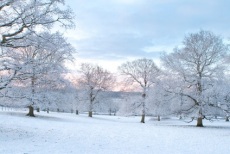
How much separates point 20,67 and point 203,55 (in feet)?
76.1

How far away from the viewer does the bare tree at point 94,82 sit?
54416 mm

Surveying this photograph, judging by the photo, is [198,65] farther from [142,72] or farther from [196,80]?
[142,72]

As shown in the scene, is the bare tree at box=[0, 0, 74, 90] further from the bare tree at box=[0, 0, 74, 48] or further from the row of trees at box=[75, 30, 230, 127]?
the row of trees at box=[75, 30, 230, 127]

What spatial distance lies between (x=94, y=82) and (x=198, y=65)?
2494cm

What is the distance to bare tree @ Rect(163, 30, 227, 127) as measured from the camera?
32.7 metres

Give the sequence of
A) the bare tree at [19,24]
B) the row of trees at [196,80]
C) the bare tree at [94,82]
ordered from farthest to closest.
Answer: the bare tree at [94,82], the row of trees at [196,80], the bare tree at [19,24]

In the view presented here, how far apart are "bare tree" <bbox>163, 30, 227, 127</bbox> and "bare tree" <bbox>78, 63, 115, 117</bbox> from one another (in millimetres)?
21993

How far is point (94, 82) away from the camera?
2149 inches

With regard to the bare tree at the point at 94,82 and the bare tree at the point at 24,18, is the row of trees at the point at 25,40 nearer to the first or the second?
the bare tree at the point at 24,18

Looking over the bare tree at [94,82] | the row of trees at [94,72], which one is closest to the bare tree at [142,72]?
the row of trees at [94,72]

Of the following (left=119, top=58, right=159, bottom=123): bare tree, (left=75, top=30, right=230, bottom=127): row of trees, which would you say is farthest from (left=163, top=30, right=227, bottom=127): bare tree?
(left=119, top=58, right=159, bottom=123): bare tree

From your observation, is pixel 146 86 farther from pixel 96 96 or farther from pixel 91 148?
pixel 91 148

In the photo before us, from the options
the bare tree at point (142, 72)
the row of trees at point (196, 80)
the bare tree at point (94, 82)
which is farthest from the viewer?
the bare tree at point (94, 82)

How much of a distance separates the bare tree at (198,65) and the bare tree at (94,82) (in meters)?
22.0
